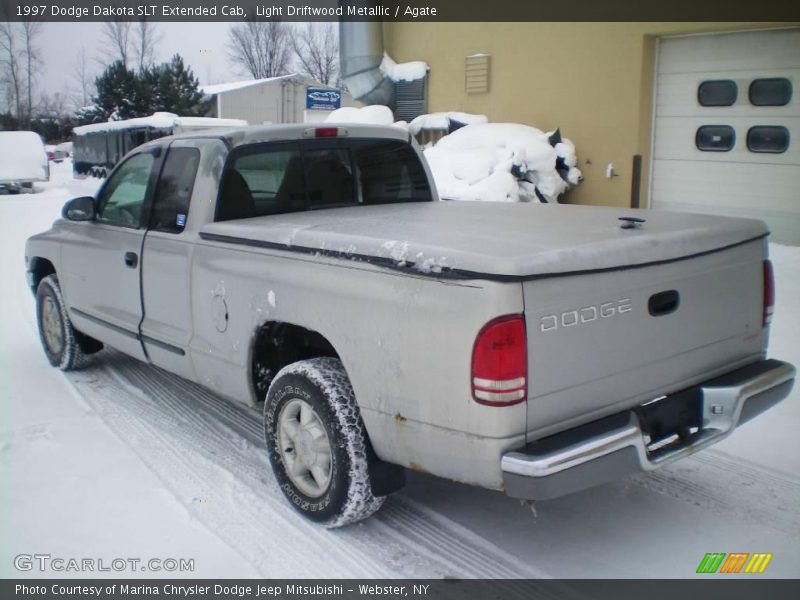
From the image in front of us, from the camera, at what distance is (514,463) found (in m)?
2.81

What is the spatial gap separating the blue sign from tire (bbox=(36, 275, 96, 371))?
1686cm

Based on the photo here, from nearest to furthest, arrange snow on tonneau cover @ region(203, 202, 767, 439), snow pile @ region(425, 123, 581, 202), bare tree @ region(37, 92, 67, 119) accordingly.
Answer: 1. snow on tonneau cover @ region(203, 202, 767, 439)
2. snow pile @ region(425, 123, 581, 202)
3. bare tree @ region(37, 92, 67, 119)

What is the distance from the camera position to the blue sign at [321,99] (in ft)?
73.7

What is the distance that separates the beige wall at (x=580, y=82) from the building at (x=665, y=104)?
0.06ft

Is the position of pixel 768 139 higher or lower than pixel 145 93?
lower

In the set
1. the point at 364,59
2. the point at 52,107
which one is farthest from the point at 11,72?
the point at 364,59

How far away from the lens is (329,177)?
4.94 metres

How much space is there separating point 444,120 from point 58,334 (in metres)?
8.97

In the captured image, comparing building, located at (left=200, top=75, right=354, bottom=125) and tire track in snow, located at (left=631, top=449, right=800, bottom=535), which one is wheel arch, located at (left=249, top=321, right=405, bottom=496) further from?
building, located at (left=200, top=75, right=354, bottom=125)

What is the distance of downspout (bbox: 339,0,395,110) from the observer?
14672mm

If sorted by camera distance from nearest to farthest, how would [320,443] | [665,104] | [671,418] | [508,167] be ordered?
[671,418] → [320,443] → [665,104] → [508,167]

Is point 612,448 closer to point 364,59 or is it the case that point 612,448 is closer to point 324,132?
point 324,132

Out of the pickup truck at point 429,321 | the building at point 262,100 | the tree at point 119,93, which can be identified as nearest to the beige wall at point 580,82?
the pickup truck at point 429,321

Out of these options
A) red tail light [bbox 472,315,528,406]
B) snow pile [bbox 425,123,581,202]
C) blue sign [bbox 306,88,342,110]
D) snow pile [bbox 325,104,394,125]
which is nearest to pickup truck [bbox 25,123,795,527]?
red tail light [bbox 472,315,528,406]
